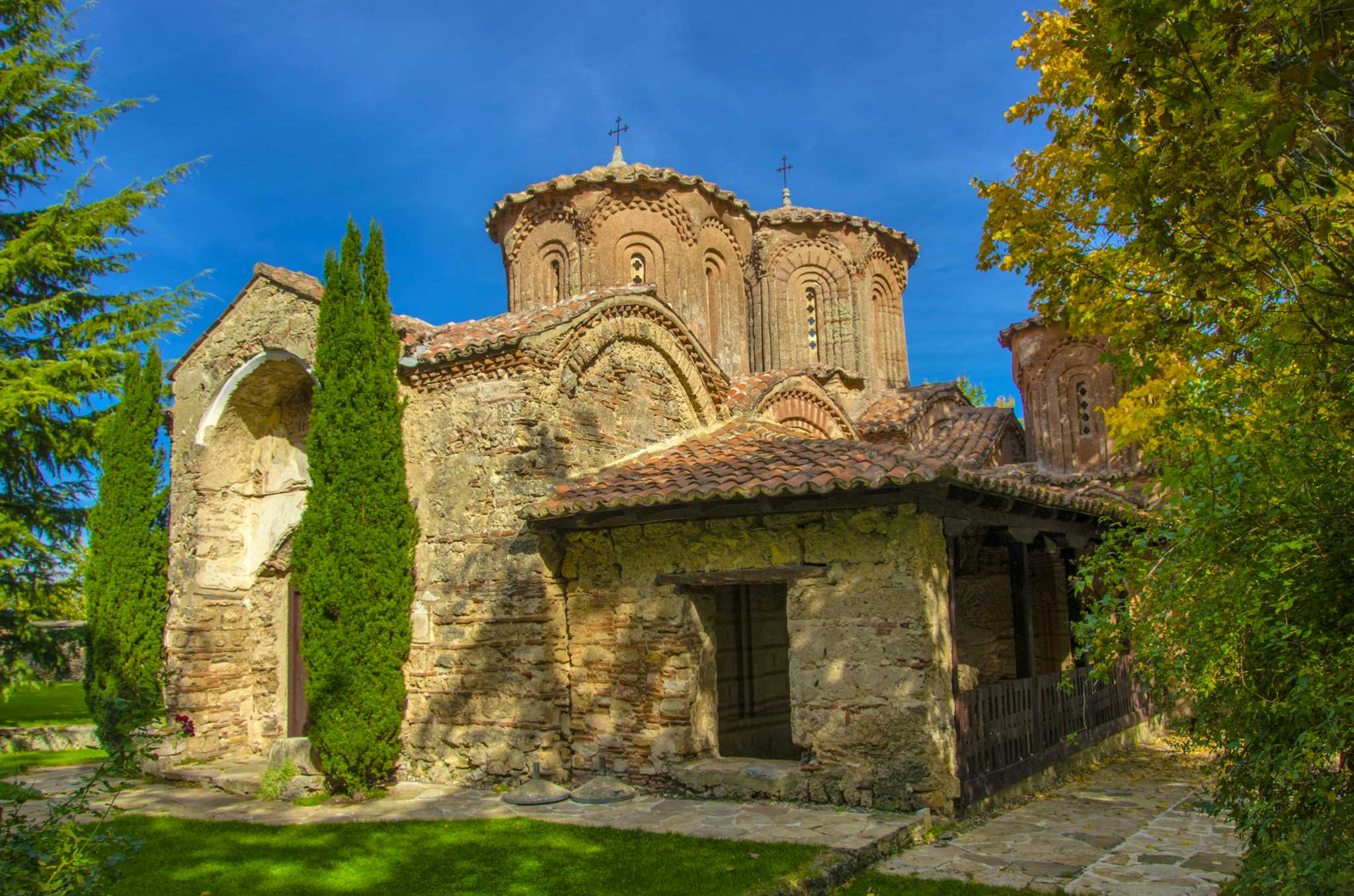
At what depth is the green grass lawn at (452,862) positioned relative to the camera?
5.04 m

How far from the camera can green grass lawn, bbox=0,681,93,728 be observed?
1382 cm

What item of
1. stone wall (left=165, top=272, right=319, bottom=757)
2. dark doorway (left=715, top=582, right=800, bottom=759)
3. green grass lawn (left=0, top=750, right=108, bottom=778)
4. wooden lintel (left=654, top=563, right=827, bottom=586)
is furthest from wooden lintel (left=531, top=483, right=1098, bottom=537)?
green grass lawn (left=0, top=750, right=108, bottom=778)

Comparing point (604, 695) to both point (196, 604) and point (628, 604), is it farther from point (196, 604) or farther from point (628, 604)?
point (196, 604)

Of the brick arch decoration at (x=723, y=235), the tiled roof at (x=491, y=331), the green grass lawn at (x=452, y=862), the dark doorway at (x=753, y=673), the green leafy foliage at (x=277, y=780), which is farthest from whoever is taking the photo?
the brick arch decoration at (x=723, y=235)

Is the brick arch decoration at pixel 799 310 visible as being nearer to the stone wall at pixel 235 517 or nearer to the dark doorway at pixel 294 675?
the stone wall at pixel 235 517

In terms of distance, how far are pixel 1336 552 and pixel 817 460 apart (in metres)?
4.20

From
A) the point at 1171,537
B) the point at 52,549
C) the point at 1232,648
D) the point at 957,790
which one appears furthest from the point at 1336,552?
the point at 52,549

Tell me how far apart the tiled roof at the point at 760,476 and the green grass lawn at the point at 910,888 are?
2361 mm

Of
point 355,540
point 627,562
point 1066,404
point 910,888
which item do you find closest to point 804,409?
point 627,562

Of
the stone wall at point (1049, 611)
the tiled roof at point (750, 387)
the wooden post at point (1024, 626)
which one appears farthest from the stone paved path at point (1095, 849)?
the tiled roof at point (750, 387)

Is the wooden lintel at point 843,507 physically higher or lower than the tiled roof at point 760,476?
lower

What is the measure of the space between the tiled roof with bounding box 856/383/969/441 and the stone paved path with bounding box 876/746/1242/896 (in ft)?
26.6

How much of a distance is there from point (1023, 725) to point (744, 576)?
2.62 meters

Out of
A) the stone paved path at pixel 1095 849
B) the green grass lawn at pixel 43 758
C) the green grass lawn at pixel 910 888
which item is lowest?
the green grass lawn at pixel 43 758
